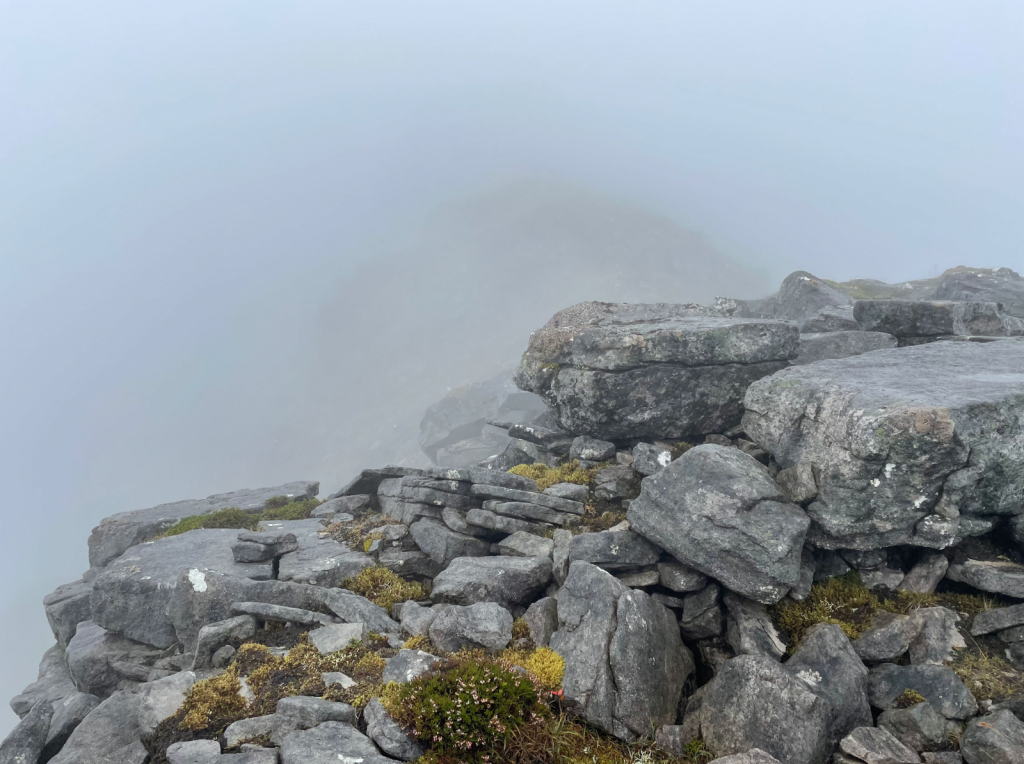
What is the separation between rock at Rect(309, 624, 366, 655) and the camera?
12411 millimetres

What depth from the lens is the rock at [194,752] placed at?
30.6 feet

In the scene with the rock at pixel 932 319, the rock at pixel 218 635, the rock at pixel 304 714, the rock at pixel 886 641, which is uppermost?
the rock at pixel 932 319

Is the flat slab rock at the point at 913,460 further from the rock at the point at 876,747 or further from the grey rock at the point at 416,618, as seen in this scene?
the grey rock at the point at 416,618

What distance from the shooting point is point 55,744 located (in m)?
12.0

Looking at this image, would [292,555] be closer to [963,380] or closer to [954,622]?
[954,622]

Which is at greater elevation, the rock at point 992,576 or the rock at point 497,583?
the rock at point 992,576

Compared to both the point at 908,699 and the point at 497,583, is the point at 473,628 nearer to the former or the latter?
the point at 497,583

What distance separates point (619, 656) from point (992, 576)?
8.08 metres

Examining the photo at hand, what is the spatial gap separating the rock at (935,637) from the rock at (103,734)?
614 inches

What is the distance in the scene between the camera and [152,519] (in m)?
23.7

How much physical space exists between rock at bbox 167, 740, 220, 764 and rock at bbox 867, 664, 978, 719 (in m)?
12.2

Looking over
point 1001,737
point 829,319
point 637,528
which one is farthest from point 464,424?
point 1001,737

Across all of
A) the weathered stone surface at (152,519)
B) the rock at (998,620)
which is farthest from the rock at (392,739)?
the weathered stone surface at (152,519)

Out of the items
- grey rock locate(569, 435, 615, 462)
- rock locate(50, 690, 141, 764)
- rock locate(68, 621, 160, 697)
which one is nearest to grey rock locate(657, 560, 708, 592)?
grey rock locate(569, 435, 615, 462)
